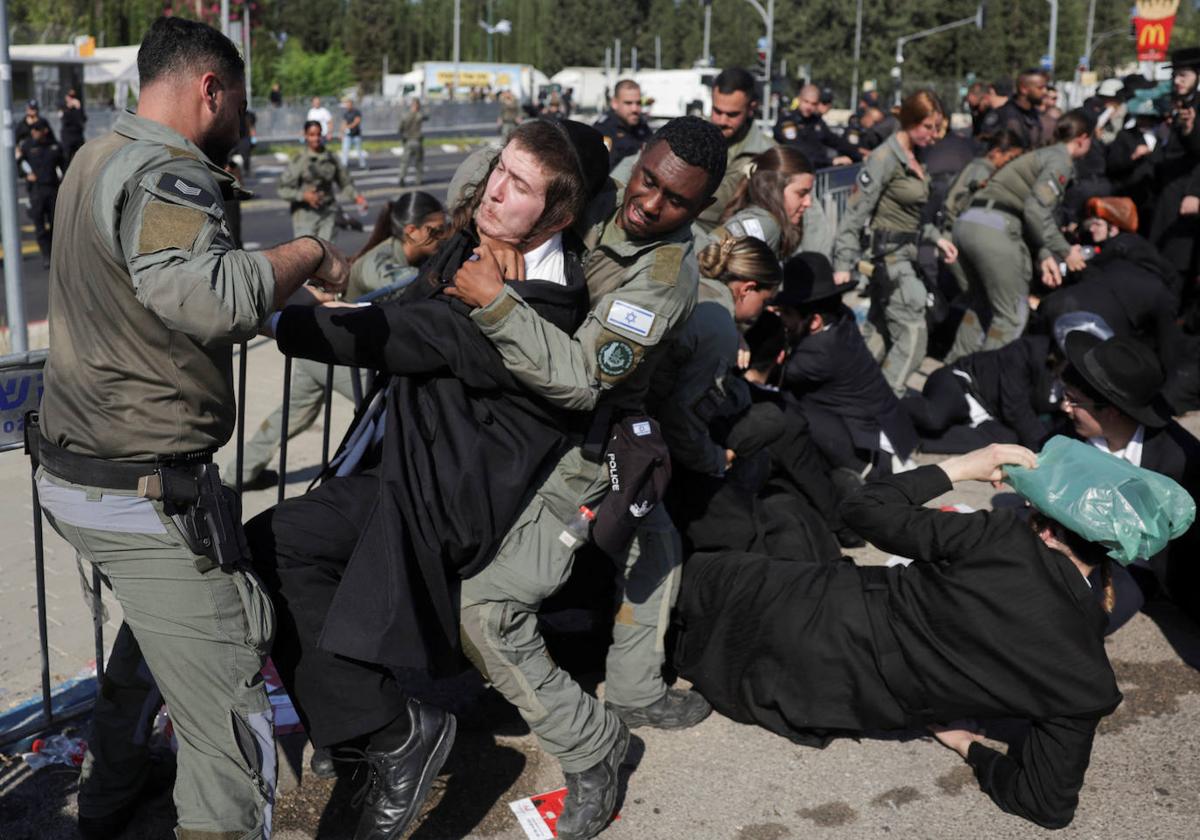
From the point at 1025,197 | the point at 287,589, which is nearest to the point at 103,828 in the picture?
the point at 287,589

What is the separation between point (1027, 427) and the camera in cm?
712

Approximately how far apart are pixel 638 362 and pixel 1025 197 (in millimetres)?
6422

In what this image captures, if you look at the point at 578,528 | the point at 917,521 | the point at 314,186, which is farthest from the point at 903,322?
the point at 314,186

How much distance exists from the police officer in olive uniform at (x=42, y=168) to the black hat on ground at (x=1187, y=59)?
1267 centimetres

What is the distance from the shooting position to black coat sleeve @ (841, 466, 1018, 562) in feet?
12.4

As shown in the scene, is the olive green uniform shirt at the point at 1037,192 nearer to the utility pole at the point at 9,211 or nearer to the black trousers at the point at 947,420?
the black trousers at the point at 947,420

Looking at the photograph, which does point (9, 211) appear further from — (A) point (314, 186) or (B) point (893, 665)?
(A) point (314, 186)

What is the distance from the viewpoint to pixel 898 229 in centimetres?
857

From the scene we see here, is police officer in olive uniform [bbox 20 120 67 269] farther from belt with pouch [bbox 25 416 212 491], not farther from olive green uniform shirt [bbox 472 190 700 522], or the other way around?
belt with pouch [bbox 25 416 212 491]

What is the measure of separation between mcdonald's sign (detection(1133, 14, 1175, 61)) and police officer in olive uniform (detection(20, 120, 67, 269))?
16.7 m

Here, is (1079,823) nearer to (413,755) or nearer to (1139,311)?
(413,755)

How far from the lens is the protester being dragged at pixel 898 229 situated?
846cm

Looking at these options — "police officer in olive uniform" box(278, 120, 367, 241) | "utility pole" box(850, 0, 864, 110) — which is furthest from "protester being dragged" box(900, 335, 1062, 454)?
"utility pole" box(850, 0, 864, 110)

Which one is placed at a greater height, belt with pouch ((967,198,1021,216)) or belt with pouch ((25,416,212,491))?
belt with pouch ((967,198,1021,216))
